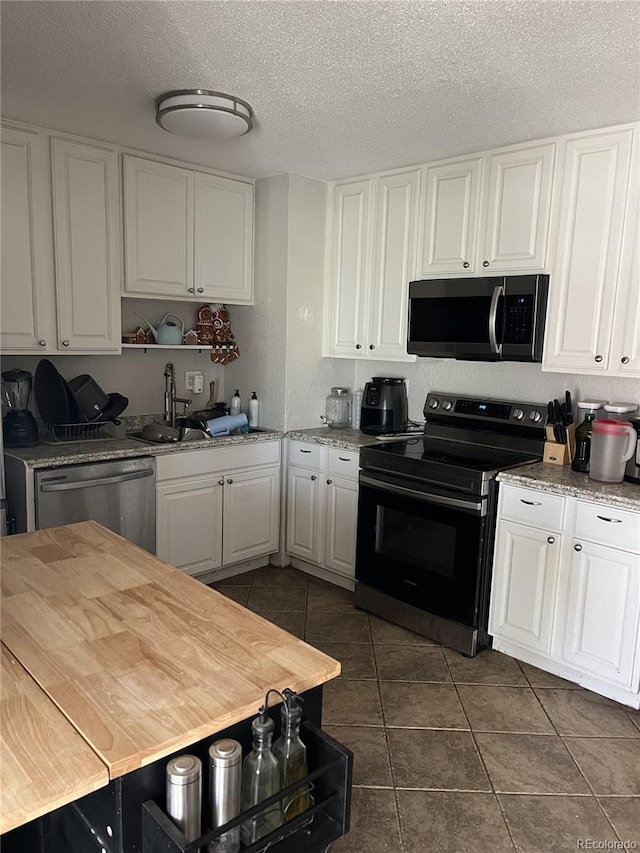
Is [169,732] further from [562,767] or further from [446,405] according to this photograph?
[446,405]

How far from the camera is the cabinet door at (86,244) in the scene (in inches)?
119

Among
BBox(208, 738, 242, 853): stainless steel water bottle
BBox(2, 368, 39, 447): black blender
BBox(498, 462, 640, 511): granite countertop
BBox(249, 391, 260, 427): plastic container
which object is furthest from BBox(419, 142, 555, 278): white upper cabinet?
BBox(208, 738, 242, 853): stainless steel water bottle

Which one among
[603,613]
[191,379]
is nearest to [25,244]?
[191,379]

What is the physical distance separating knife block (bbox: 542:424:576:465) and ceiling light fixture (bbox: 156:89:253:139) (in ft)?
6.46

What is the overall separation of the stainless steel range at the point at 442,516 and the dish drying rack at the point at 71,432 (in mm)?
1407

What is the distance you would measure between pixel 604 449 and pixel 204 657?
6.79ft

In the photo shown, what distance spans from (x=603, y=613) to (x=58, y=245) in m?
2.95

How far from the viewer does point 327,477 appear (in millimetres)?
3629

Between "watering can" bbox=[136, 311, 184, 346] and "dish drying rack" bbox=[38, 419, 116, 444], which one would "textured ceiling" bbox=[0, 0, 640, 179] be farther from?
"dish drying rack" bbox=[38, 419, 116, 444]

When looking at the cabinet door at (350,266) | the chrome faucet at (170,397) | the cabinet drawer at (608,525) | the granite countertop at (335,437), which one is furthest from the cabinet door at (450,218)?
the chrome faucet at (170,397)

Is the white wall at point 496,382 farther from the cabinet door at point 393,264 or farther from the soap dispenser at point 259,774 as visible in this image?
the soap dispenser at point 259,774

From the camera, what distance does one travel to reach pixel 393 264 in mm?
3564

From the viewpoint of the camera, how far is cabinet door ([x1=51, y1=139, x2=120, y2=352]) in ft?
9.93

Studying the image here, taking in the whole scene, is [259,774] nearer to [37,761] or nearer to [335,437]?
[37,761]
